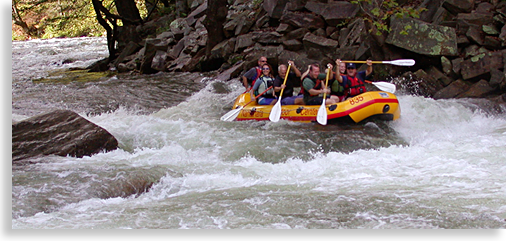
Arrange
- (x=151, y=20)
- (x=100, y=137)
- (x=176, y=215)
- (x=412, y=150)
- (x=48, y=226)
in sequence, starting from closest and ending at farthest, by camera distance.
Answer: (x=48, y=226)
(x=176, y=215)
(x=100, y=137)
(x=412, y=150)
(x=151, y=20)

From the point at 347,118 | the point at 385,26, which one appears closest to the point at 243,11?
the point at 385,26

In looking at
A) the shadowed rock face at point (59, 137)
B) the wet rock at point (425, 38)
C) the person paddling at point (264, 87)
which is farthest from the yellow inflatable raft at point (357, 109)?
the shadowed rock face at point (59, 137)

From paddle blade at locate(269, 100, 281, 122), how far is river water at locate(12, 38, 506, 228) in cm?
16

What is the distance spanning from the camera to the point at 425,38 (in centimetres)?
902

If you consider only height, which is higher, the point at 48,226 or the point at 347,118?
the point at 48,226

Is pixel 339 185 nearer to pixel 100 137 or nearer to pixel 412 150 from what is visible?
pixel 412 150

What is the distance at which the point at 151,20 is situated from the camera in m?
17.3

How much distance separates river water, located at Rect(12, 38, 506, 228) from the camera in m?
3.54

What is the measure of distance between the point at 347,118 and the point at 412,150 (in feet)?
4.38

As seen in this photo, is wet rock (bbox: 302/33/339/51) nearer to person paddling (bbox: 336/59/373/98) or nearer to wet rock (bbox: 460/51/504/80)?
wet rock (bbox: 460/51/504/80)

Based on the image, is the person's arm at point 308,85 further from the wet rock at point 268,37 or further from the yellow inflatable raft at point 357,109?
the wet rock at point 268,37

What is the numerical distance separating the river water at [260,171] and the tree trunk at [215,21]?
4.75 m

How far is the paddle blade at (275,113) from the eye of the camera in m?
7.04
